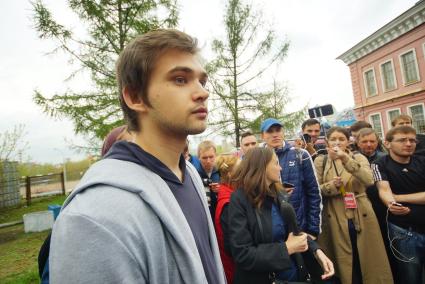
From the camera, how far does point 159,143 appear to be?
1.21 metres

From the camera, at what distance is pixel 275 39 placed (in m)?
11.4

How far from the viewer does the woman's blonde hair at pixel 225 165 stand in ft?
10.2

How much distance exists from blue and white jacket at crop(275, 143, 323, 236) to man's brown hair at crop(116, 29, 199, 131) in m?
2.32

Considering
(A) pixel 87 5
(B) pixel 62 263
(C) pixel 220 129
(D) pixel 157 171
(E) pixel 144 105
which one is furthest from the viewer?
(C) pixel 220 129

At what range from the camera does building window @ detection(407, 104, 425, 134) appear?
19922 mm

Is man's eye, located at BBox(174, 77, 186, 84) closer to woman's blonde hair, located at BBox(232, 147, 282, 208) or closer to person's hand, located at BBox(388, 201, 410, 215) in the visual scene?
woman's blonde hair, located at BBox(232, 147, 282, 208)

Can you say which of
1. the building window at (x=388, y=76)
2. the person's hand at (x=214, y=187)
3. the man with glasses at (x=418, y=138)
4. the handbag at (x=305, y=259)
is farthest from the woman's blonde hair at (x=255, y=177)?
the building window at (x=388, y=76)

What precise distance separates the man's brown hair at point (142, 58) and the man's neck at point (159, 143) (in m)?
0.09

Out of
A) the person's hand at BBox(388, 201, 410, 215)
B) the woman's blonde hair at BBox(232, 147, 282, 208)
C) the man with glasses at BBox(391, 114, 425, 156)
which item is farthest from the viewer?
the man with glasses at BBox(391, 114, 425, 156)

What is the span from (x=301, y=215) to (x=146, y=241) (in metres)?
2.65

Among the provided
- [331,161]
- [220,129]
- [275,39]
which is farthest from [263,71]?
[331,161]

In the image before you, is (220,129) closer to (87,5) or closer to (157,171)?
(87,5)

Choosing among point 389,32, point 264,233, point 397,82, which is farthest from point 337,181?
point 389,32

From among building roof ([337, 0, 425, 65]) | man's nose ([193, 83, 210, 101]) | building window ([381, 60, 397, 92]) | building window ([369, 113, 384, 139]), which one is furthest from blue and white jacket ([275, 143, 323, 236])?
building window ([369, 113, 384, 139])
